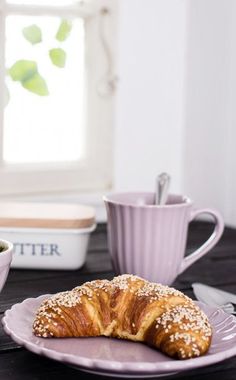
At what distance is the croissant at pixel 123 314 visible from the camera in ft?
2.29

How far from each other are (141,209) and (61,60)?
0.63 meters

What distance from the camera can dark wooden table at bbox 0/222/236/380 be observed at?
71 cm

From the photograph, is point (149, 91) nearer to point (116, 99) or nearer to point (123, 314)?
point (116, 99)

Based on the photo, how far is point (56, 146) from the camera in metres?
1.53

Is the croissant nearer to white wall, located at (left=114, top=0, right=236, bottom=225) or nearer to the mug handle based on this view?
the mug handle

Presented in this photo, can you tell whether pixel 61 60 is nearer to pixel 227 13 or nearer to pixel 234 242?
pixel 227 13

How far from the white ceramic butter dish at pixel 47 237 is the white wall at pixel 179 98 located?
451 mm

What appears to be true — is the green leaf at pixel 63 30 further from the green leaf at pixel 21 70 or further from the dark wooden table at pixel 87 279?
the dark wooden table at pixel 87 279

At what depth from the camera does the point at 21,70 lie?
1.46m

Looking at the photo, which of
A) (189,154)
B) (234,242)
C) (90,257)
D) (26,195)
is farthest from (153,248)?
(189,154)

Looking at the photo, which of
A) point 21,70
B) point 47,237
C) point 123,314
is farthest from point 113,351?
point 21,70

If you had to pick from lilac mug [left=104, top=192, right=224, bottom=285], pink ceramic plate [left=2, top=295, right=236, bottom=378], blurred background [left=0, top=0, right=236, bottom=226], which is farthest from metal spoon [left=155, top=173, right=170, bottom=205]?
blurred background [left=0, top=0, right=236, bottom=226]

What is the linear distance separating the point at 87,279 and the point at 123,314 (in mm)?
323

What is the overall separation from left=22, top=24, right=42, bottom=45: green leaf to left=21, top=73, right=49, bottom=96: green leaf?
65mm
